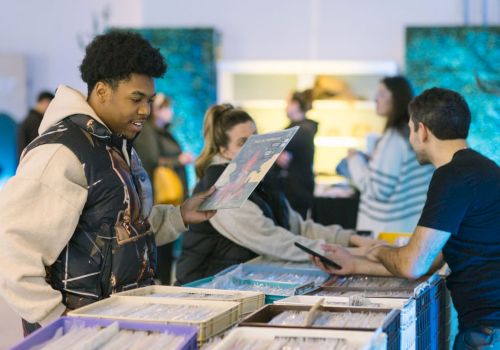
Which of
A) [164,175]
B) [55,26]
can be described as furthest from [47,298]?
[55,26]

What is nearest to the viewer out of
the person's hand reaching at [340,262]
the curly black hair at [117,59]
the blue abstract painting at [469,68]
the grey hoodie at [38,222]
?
the grey hoodie at [38,222]

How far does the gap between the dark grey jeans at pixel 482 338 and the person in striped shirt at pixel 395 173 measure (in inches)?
89.2

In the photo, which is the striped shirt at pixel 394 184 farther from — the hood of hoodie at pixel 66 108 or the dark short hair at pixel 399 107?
the hood of hoodie at pixel 66 108

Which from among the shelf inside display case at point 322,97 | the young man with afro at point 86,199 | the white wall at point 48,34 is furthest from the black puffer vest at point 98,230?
the white wall at point 48,34

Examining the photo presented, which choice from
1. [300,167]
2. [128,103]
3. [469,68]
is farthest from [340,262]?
[469,68]

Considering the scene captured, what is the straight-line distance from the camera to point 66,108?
2439 millimetres

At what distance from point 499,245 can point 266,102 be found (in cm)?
674

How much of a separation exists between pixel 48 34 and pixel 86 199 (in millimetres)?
8530

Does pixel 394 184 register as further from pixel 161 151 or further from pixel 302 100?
pixel 161 151

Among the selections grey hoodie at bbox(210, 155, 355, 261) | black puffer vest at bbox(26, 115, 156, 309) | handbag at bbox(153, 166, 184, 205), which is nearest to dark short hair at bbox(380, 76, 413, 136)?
grey hoodie at bbox(210, 155, 355, 261)

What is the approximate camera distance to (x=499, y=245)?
2.84 metres

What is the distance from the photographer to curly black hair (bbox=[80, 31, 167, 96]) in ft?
8.02

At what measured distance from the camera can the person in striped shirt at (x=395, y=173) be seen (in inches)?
199

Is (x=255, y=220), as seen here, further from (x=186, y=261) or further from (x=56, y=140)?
(x=56, y=140)
